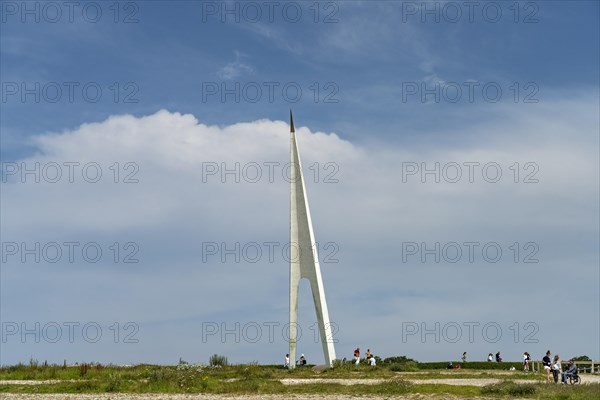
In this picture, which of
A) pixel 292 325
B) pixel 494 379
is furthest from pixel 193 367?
pixel 494 379

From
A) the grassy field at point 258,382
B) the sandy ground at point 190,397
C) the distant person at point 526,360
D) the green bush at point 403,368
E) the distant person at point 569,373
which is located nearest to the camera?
the sandy ground at point 190,397

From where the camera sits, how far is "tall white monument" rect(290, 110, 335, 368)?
4241 cm

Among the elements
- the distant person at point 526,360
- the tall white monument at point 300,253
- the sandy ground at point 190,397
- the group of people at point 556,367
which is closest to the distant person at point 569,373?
the group of people at point 556,367

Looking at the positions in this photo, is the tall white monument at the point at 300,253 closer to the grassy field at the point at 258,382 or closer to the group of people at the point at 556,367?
the grassy field at the point at 258,382

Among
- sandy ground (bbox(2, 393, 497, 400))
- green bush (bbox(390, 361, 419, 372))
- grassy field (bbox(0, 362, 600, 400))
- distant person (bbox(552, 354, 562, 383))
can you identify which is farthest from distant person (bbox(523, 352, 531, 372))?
sandy ground (bbox(2, 393, 497, 400))

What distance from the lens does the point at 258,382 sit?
30359 mm

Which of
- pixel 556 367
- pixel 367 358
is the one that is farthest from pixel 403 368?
pixel 556 367

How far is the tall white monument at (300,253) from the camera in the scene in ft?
139

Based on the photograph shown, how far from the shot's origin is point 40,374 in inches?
1479

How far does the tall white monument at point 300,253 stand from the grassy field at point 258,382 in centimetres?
287

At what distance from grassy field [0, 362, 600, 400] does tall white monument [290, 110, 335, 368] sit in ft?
9.42

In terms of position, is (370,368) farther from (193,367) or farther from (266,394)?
(266,394)

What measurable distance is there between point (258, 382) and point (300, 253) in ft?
44.5

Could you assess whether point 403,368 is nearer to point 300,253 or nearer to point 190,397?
point 300,253
